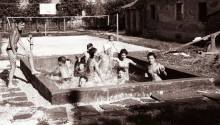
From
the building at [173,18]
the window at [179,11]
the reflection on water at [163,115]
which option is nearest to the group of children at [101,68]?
the reflection on water at [163,115]

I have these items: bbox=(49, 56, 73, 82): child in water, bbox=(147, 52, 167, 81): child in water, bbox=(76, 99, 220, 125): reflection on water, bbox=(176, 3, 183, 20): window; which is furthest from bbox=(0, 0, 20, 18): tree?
bbox=(76, 99, 220, 125): reflection on water

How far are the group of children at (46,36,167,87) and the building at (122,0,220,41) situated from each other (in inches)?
447

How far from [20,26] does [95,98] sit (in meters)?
3.47

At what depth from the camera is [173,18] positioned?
1077 inches

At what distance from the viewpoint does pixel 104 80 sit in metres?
11.2

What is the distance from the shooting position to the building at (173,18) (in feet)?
74.1

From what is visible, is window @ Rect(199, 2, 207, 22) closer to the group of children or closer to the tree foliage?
the group of children

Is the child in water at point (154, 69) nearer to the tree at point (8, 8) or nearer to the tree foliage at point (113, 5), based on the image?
the tree at point (8, 8)

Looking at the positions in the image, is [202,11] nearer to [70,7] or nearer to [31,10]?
[70,7]

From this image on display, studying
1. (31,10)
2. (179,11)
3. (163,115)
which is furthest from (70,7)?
(163,115)

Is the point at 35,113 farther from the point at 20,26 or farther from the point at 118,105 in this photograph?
the point at 20,26

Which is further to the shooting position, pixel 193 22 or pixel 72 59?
pixel 193 22

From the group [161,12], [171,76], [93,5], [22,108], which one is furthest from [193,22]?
[93,5]

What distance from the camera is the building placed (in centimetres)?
2259
